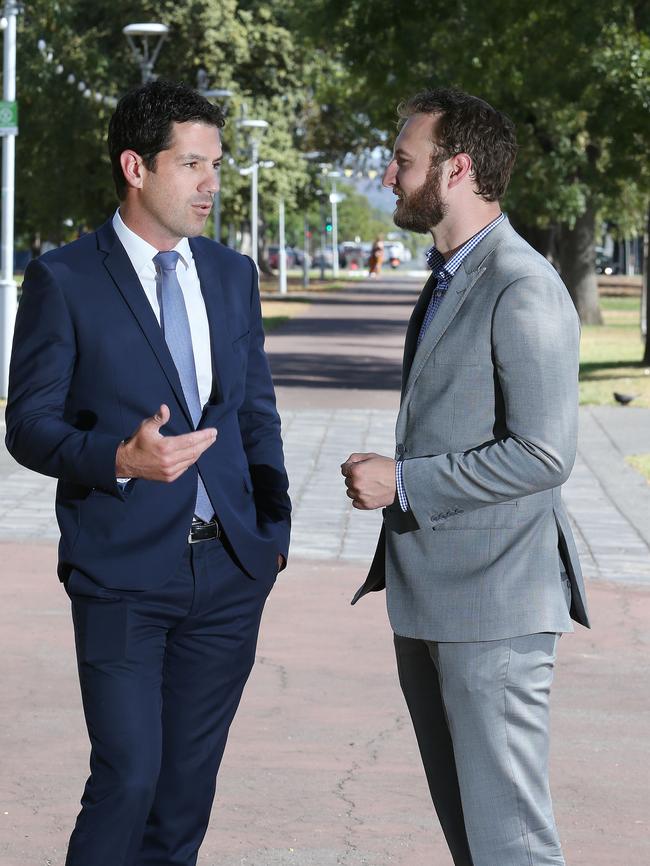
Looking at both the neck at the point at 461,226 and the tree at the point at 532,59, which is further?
the tree at the point at 532,59

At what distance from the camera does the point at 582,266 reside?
3822 centimetres

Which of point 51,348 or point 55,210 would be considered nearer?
point 51,348

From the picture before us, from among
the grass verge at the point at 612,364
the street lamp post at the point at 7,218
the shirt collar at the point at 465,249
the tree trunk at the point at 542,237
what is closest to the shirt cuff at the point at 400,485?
the shirt collar at the point at 465,249

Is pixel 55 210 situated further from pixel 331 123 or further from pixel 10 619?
pixel 10 619

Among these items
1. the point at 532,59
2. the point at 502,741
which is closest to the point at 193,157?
the point at 502,741

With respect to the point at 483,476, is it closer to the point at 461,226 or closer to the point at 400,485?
the point at 400,485

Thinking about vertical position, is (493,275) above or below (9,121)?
below

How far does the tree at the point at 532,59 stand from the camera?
2034cm

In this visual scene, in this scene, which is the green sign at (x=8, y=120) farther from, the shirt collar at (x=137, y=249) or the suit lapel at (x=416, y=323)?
the suit lapel at (x=416, y=323)

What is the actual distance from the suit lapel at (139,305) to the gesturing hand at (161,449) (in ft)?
0.80

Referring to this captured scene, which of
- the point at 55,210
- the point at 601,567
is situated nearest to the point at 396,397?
the point at 601,567

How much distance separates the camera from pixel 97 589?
354 cm

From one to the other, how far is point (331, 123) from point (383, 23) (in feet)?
118

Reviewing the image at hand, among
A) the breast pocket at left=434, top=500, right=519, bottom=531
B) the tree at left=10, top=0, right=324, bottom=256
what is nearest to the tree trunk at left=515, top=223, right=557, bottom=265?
the tree at left=10, top=0, right=324, bottom=256
